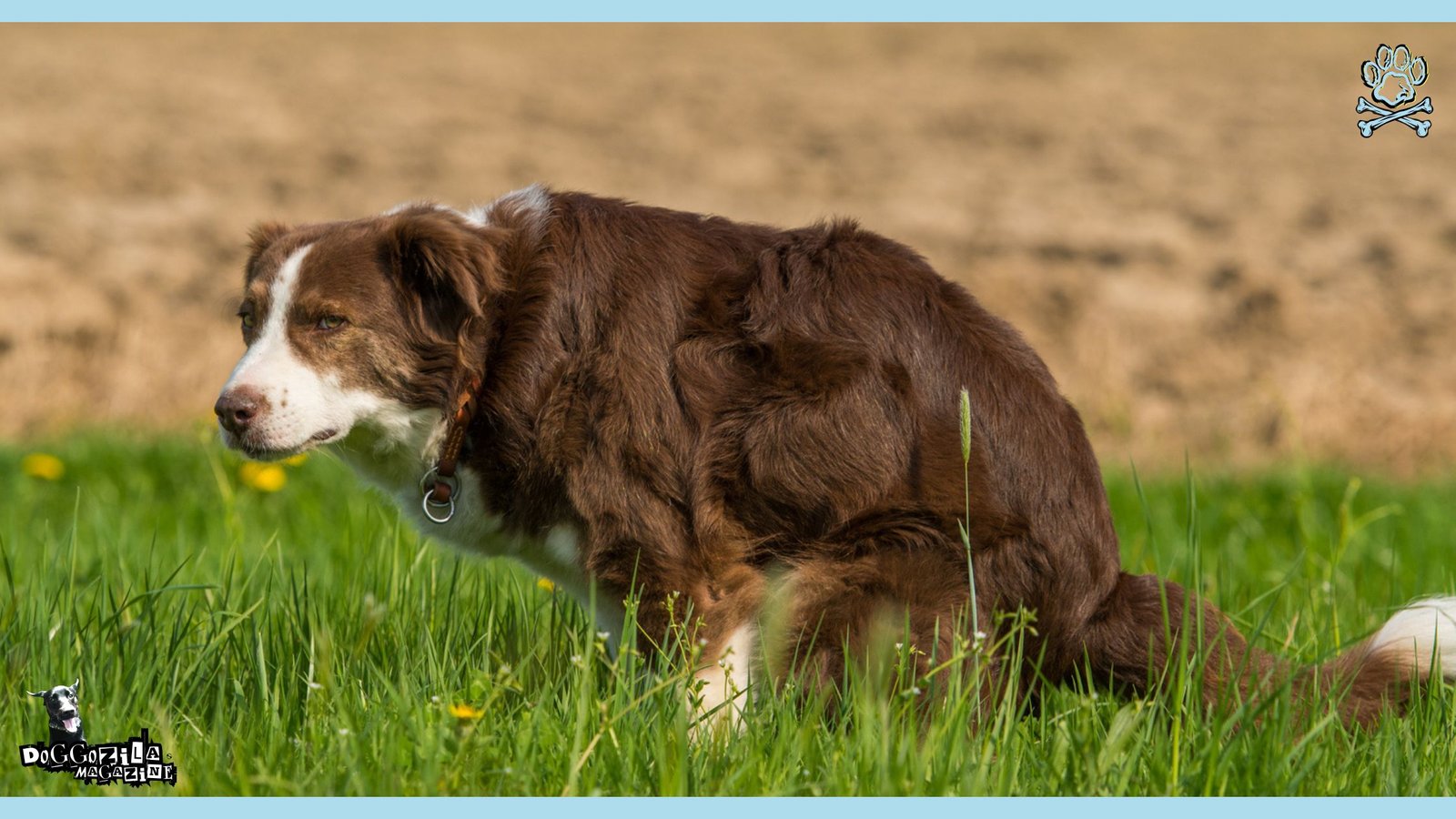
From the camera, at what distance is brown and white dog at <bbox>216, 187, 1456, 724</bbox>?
10.9ft

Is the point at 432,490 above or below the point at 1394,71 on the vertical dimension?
below

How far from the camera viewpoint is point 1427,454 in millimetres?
9195

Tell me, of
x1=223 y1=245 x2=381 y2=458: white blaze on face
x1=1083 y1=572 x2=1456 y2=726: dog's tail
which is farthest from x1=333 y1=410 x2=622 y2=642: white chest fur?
x1=1083 y1=572 x2=1456 y2=726: dog's tail

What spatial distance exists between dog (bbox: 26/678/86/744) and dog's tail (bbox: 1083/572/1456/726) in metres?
2.16

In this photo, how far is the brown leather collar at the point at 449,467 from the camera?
346 centimetres

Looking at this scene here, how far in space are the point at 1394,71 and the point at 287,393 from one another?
3612 mm

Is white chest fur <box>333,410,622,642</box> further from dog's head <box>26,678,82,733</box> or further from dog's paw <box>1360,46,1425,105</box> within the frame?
dog's paw <box>1360,46,1425,105</box>

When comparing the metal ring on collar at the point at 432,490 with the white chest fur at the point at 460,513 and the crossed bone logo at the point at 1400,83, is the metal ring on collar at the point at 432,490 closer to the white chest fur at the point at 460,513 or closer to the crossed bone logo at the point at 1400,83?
the white chest fur at the point at 460,513

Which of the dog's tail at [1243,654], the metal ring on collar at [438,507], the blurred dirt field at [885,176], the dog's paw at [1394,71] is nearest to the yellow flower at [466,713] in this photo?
the metal ring on collar at [438,507]

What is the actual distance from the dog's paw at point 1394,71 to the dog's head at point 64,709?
Answer: 13.9 ft

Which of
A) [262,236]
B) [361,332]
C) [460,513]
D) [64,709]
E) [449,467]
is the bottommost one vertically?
[64,709]

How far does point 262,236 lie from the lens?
3836 mm

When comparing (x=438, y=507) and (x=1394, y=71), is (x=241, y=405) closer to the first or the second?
(x=438, y=507)

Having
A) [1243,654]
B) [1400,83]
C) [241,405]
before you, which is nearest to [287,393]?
[241,405]
